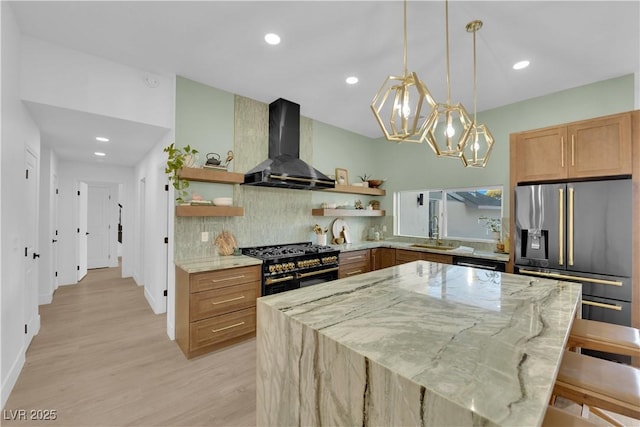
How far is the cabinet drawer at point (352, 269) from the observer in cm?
401

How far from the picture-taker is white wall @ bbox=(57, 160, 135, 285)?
5.23 meters

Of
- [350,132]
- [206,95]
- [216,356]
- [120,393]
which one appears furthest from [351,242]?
[120,393]

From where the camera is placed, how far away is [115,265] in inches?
277

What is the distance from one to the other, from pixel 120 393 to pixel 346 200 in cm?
394

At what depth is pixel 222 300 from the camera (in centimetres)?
278

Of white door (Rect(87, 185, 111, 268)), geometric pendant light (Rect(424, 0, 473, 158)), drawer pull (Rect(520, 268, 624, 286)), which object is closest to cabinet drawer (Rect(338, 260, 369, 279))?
drawer pull (Rect(520, 268, 624, 286))

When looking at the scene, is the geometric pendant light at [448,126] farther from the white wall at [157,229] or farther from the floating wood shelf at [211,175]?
the white wall at [157,229]

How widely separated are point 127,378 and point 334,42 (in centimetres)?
343

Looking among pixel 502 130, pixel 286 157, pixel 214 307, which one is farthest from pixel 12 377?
pixel 502 130

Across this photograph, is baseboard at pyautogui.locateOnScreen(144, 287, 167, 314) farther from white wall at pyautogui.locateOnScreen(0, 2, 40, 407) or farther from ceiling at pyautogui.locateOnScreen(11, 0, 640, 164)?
ceiling at pyautogui.locateOnScreen(11, 0, 640, 164)

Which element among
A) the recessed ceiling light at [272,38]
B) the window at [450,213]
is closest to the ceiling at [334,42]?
the recessed ceiling light at [272,38]

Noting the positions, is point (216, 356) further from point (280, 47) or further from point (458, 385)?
point (280, 47)

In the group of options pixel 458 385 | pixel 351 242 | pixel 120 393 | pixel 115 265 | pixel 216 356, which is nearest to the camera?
pixel 458 385

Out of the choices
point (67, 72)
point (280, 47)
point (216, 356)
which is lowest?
point (216, 356)
